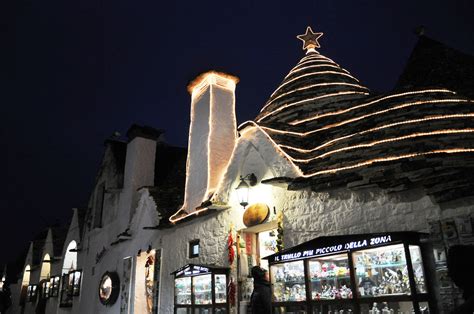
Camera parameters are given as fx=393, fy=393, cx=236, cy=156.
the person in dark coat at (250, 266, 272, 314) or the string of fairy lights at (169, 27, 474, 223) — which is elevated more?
the string of fairy lights at (169, 27, 474, 223)

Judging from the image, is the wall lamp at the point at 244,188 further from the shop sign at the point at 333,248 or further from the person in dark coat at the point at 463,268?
the person in dark coat at the point at 463,268

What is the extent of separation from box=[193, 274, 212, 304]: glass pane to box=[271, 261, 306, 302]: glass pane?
244cm

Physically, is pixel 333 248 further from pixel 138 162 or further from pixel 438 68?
pixel 138 162

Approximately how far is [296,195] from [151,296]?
708 centimetres

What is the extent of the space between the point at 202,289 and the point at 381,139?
5.30 m

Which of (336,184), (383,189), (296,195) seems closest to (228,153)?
(296,195)

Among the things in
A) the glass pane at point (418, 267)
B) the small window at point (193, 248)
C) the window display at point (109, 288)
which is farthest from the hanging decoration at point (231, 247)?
the window display at point (109, 288)

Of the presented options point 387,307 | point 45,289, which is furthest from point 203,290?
point 45,289

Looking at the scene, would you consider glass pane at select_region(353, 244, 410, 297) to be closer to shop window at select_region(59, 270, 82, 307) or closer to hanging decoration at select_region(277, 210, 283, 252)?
hanging decoration at select_region(277, 210, 283, 252)

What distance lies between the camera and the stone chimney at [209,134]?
11.6 meters

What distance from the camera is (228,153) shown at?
39.3ft

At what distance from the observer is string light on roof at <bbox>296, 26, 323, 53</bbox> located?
14.8 m

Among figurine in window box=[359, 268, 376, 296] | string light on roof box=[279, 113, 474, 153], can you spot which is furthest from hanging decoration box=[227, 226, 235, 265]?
figurine in window box=[359, 268, 376, 296]

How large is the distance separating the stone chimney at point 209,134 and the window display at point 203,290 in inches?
94.7
